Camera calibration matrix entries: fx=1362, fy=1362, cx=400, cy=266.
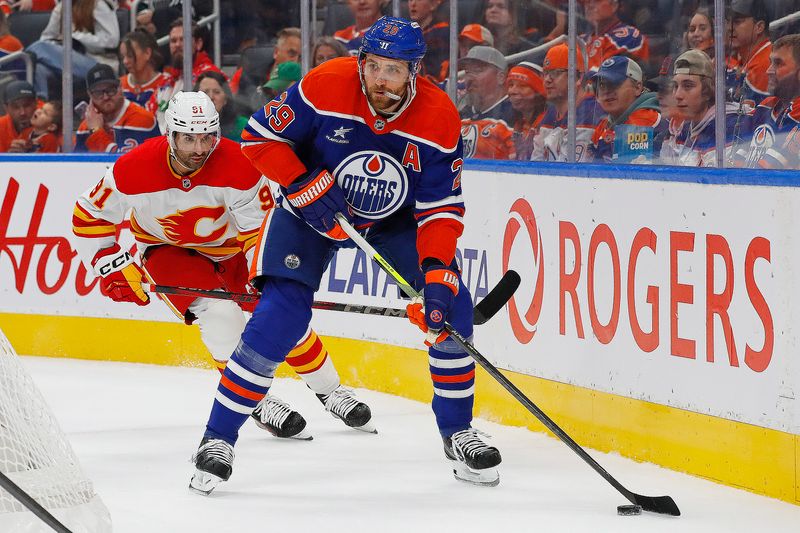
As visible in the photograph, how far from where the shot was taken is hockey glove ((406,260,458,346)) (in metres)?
3.48

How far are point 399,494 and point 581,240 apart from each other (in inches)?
42.7

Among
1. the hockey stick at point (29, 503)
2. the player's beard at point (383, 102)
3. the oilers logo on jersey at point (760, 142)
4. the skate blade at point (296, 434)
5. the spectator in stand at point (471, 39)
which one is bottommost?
the skate blade at point (296, 434)

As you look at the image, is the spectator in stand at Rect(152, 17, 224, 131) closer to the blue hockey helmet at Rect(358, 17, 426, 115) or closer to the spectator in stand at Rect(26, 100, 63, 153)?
the spectator in stand at Rect(26, 100, 63, 153)

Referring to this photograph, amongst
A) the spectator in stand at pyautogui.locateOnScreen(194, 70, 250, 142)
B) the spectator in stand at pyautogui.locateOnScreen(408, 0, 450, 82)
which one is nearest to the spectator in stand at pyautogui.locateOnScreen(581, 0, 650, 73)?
the spectator in stand at pyautogui.locateOnScreen(408, 0, 450, 82)

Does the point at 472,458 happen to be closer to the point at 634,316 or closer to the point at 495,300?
the point at 495,300

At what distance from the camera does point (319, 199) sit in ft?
11.6

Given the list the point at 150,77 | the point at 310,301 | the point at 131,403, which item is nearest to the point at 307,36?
the point at 150,77

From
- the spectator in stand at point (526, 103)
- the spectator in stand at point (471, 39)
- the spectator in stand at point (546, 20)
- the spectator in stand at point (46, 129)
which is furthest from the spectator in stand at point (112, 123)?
the spectator in stand at point (546, 20)

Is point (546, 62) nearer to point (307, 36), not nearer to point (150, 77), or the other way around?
point (307, 36)

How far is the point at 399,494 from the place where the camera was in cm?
358

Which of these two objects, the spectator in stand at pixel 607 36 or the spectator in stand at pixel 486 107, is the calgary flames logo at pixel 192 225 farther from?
the spectator in stand at pixel 607 36

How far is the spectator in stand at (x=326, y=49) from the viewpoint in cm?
588

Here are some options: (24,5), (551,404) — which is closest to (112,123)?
(24,5)

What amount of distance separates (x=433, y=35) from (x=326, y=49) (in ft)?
2.01
